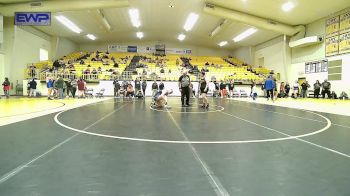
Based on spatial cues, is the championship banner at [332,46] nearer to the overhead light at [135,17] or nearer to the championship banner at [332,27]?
the championship banner at [332,27]

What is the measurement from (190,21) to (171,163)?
91.6 ft

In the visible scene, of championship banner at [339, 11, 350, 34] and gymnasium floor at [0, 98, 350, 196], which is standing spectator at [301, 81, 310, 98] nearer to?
championship banner at [339, 11, 350, 34]

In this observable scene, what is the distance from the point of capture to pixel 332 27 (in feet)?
76.5

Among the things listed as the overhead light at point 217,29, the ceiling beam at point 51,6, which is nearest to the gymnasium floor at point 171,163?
the ceiling beam at point 51,6

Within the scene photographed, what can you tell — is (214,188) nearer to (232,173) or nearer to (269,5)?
(232,173)

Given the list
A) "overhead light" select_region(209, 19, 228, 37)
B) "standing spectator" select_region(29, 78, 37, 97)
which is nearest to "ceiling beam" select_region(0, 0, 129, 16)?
"standing spectator" select_region(29, 78, 37, 97)

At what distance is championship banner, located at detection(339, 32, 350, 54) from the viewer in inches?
856

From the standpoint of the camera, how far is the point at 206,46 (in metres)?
42.9

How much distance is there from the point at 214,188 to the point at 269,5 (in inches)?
900

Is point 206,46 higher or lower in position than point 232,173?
higher

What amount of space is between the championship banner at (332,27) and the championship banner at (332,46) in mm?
371

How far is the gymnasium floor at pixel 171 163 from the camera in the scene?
8.71 feet

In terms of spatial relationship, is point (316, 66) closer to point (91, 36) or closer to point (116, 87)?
point (116, 87)

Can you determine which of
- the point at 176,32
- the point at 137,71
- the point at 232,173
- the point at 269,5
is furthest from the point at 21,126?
the point at 176,32
